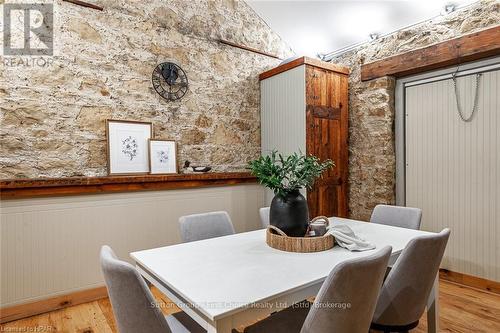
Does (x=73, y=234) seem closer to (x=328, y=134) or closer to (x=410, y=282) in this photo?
(x=410, y=282)

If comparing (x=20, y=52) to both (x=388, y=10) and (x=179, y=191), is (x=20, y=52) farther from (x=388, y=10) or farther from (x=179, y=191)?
(x=388, y=10)

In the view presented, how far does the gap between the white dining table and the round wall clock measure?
6.04 feet

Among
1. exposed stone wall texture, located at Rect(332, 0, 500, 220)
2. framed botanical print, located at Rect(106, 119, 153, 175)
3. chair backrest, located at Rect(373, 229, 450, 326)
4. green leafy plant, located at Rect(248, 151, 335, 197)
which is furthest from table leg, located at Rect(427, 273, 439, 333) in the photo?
framed botanical print, located at Rect(106, 119, 153, 175)

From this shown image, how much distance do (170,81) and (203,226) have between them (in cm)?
170

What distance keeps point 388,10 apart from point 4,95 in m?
3.38

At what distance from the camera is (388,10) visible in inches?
114

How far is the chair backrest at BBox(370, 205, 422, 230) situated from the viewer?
2188 mm

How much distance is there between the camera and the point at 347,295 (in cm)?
99

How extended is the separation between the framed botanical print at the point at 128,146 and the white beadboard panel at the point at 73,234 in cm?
26

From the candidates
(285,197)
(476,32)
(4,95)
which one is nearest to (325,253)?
(285,197)

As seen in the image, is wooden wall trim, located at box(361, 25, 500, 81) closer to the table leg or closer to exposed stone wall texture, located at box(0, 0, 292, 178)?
exposed stone wall texture, located at box(0, 0, 292, 178)

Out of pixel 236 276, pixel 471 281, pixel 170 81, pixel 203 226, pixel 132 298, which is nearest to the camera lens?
pixel 132 298

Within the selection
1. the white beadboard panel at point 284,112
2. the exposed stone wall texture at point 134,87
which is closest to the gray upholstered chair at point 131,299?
the exposed stone wall texture at point 134,87

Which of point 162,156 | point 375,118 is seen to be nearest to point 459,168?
point 375,118
